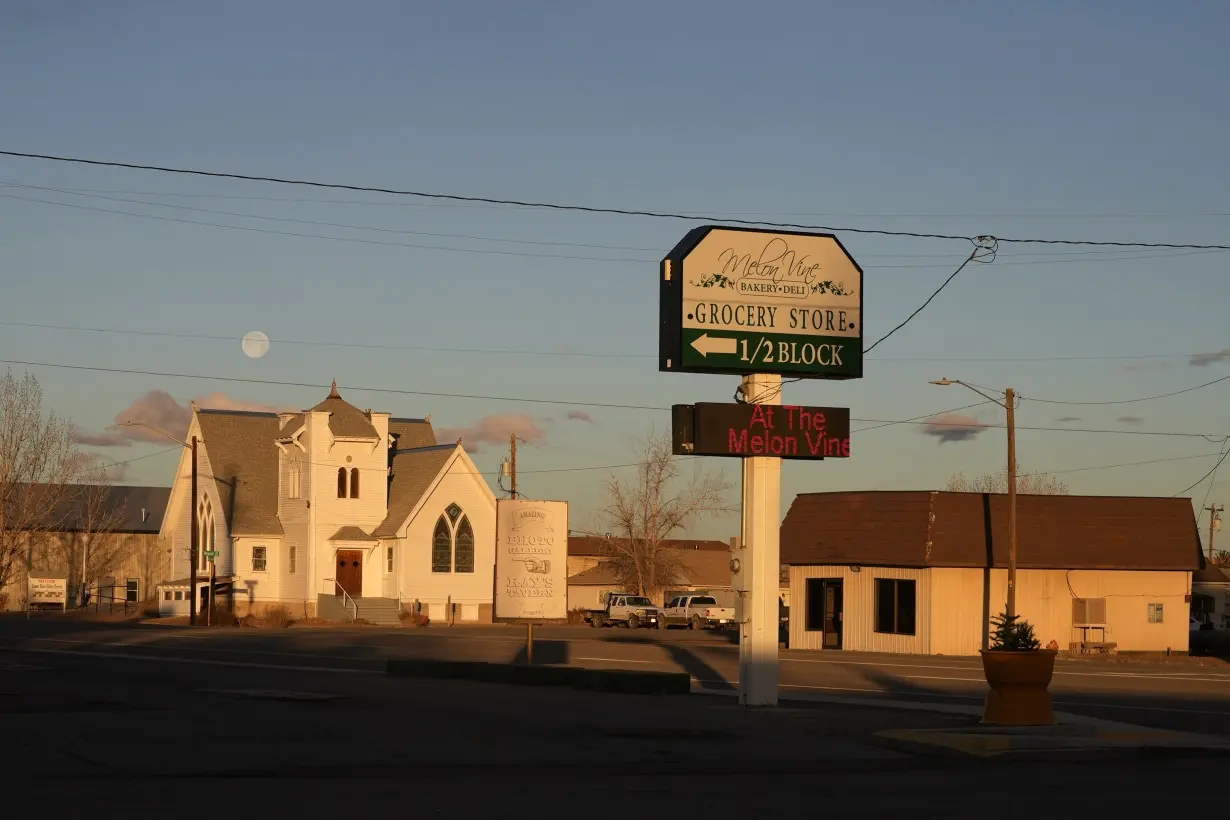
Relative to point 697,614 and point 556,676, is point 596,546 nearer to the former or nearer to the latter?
point 697,614

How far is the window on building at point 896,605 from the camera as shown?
48.0 meters

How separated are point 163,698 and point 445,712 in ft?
17.4

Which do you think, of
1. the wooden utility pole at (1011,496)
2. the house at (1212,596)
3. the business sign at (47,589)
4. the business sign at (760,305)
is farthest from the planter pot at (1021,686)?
the business sign at (47,589)

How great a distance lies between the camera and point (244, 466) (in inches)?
2872

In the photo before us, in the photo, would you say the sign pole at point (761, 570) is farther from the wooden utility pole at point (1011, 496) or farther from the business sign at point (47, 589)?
the business sign at point (47, 589)

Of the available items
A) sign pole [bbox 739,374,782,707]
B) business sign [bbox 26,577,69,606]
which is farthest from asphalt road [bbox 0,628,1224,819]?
business sign [bbox 26,577,69,606]

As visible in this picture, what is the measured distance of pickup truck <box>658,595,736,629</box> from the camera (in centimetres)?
7188

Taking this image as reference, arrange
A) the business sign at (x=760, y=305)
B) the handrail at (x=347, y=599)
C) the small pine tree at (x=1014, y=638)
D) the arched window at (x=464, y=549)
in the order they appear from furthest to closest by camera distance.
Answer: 1. the arched window at (x=464, y=549)
2. the handrail at (x=347, y=599)
3. the business sign at (x=760, y=305)
4. the small pine tree at (x=1014, y=638)

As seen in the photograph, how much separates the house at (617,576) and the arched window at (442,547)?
80.6 ft

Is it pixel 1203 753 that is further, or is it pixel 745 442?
pixel 745 442

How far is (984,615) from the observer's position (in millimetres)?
48031

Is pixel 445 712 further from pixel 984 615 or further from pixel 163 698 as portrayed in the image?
pixel 984 615

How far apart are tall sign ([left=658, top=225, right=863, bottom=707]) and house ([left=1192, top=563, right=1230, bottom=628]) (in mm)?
56601

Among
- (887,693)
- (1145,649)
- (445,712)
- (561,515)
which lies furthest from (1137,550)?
(445,712)
